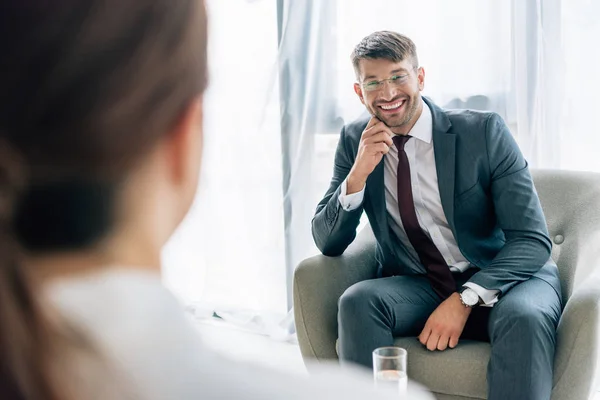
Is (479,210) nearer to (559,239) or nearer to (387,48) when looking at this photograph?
(559,239)

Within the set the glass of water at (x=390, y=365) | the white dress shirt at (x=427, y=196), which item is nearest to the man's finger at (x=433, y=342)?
the white dress shirt at (x=427, y=196)

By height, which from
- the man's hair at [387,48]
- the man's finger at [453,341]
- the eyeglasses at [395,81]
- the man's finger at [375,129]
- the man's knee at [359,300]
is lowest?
the man's finger at [453,341]

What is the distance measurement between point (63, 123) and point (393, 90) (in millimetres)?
1936

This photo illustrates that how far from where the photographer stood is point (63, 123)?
29 cm

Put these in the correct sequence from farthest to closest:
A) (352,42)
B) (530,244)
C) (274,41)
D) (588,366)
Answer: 1. (274,41)
2. (352,42)
3. (530,244)
4. (588,366)

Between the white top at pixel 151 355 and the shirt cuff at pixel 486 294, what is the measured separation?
5.70 feet

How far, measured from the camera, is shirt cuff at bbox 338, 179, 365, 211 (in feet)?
7.16

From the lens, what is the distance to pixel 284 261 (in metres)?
3.34

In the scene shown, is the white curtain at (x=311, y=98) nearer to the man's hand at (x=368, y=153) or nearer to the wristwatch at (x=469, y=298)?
the man's hand at (x=368, y=153)

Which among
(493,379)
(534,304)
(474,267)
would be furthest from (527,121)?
(493,379)

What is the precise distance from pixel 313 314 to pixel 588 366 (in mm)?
734

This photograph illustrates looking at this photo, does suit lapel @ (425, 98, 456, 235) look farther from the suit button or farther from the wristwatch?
the suit button

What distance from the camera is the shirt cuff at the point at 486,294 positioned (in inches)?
78.1

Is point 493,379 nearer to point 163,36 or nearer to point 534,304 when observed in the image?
point 534,304
